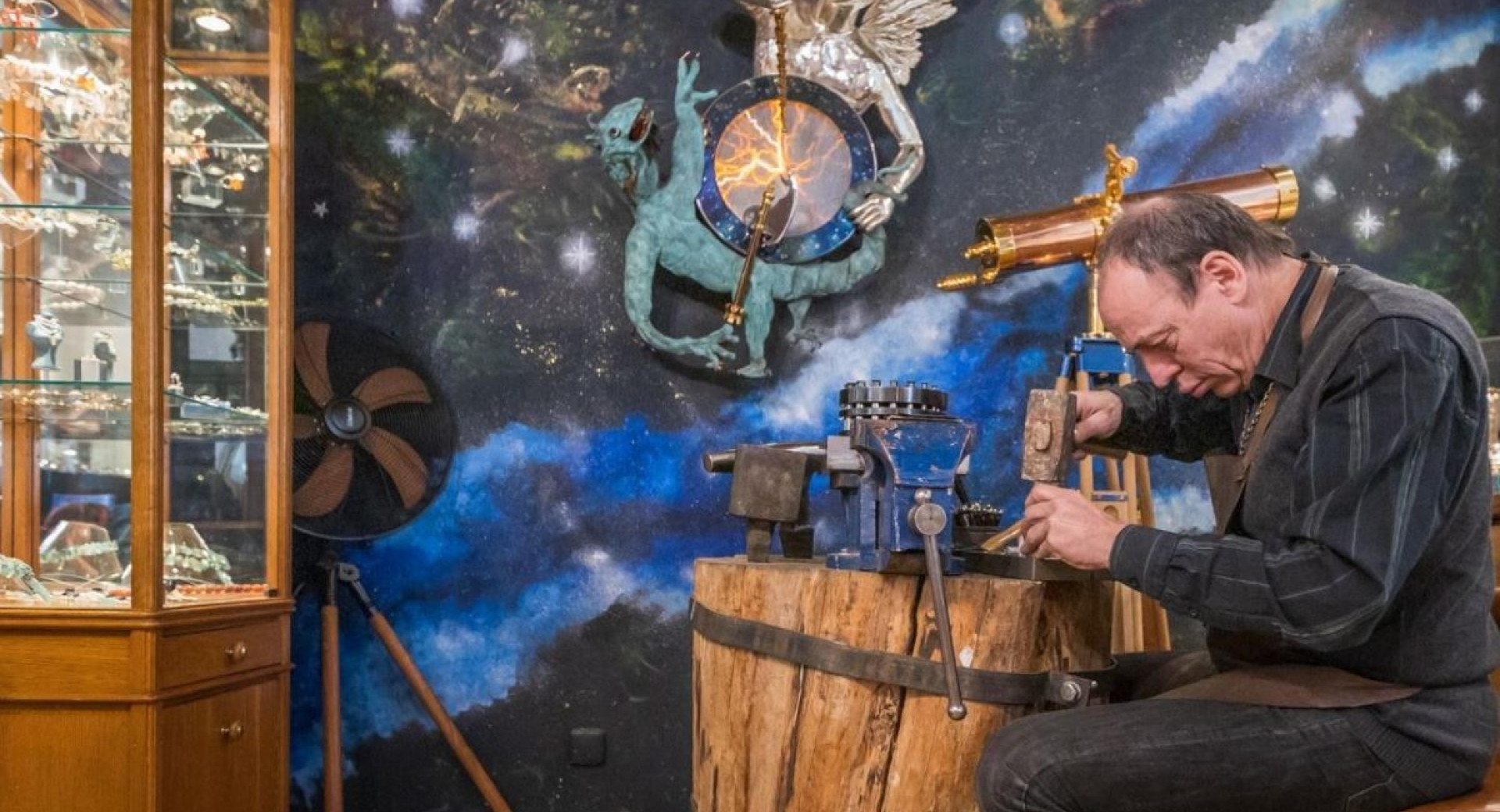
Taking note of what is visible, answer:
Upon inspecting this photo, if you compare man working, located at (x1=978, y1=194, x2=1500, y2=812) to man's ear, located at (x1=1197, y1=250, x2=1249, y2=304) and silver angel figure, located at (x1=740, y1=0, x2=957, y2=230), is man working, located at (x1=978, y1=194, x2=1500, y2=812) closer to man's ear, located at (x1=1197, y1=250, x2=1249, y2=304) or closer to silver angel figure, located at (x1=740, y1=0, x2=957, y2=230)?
man's ear, located at (x1=1197, y1=250, x2=1249, y2=304)

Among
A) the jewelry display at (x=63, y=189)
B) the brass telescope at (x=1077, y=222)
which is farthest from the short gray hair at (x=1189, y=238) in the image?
the jewelry display at (x=63, y=189)

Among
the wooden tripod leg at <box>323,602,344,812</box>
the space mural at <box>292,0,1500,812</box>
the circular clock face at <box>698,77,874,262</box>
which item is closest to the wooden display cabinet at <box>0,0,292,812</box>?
the wooden tripod leg at <box>323,602,344,812</box>

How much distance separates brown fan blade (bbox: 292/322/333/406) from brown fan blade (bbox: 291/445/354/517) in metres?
0.20

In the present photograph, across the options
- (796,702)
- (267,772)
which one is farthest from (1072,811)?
(267,772)

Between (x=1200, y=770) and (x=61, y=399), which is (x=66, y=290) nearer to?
(x=61, y=399)

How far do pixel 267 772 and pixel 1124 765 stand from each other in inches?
113

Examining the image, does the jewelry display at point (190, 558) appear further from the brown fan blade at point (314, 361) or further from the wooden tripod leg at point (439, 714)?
the brown fan blade at point (314, 361)

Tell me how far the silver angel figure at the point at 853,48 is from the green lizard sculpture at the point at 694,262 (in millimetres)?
348

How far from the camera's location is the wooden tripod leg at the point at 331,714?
4.14m

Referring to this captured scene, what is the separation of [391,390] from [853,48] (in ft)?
7.15

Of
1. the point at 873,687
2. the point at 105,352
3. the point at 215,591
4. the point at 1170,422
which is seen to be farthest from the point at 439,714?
the point at 1170,422

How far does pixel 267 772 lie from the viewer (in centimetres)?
367

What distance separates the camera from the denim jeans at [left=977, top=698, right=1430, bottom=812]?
5.94ft

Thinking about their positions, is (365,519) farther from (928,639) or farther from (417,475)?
(928,639)
